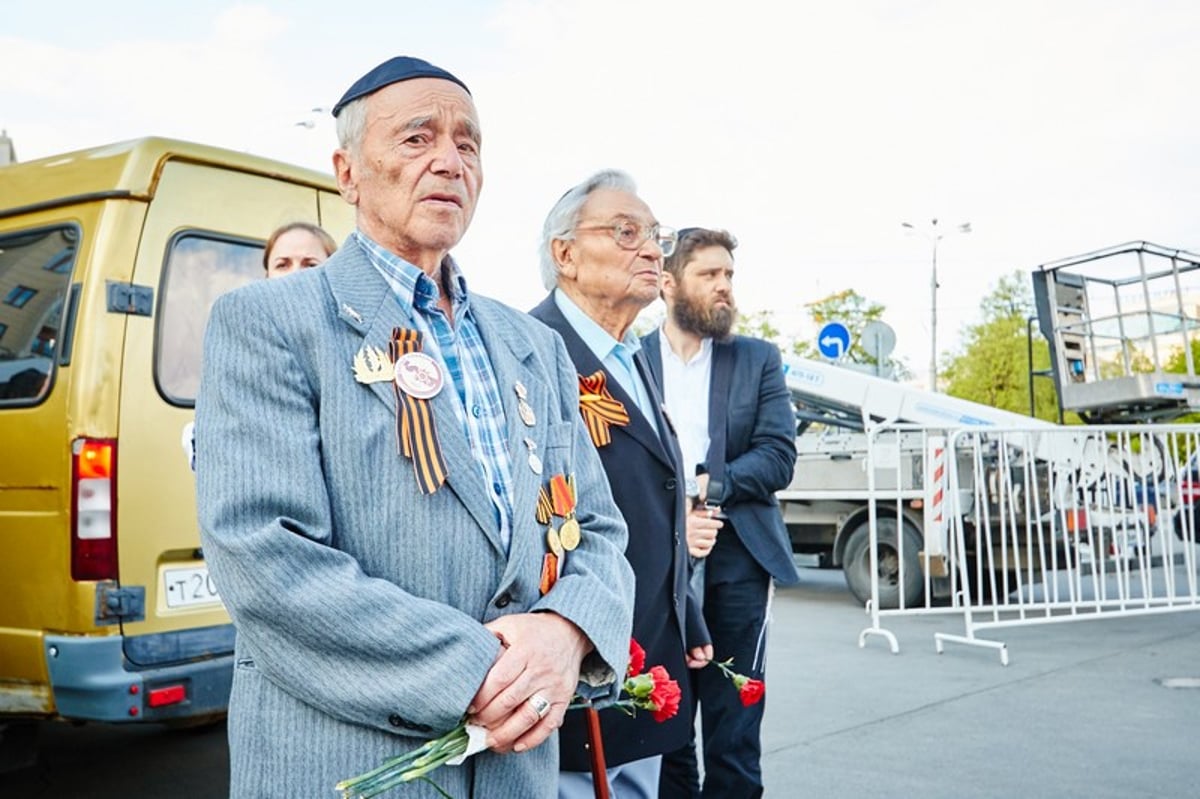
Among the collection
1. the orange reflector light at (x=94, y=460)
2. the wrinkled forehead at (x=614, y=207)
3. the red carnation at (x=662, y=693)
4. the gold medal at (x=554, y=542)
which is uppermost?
the wrinkled forehead at (x=614, y=207)

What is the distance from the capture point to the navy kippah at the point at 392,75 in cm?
184

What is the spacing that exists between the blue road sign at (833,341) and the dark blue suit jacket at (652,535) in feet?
33.8

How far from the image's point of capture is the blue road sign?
12828 mm

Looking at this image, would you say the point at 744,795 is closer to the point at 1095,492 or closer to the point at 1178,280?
the point at 1095,492

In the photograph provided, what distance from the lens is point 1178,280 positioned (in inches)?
461

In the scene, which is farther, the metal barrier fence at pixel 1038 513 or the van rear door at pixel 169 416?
the metal barrier fence at pixel 1038 513

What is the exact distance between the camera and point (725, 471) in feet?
11.6

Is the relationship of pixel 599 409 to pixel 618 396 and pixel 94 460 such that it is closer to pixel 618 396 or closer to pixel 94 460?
pixel 618 396

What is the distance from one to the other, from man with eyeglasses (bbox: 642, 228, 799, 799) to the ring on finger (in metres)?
1.66

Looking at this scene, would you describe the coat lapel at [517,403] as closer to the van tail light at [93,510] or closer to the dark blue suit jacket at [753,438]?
the dark blue suit jacket at [753,438]

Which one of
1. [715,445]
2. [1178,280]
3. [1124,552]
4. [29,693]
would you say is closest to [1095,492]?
[1124,552]

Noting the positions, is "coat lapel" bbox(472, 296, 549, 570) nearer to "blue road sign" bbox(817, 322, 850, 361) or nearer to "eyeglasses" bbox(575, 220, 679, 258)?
"eyeglasses" bbox(575, 220, 679, 258)

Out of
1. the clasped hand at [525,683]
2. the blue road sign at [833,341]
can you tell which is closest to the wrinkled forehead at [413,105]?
the clasped hand at [525,683]

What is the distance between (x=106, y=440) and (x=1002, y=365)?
2764 centimetres
